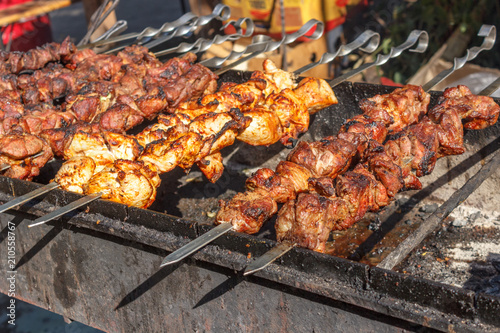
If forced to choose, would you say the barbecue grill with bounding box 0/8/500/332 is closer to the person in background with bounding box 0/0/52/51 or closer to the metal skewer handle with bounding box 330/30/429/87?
the metal skewer handle with bounding box 330/30/429/87

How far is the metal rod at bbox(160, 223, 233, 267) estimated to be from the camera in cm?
196

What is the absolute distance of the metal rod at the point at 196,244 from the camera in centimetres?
196

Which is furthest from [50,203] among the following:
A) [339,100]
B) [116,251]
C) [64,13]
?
[64,13]

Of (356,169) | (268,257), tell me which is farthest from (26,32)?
(268,257)

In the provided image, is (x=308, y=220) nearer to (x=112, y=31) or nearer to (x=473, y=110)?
(x=473, y=110)

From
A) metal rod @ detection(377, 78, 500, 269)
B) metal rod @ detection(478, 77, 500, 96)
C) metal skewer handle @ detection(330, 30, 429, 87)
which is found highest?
metal skewer handle @ detection(330, 30, 429, 87)

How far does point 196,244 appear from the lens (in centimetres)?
206

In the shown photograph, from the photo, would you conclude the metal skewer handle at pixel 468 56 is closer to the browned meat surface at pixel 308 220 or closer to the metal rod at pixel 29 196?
Answer: the browned meat surface at pixel 308 220

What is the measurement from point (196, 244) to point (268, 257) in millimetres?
283

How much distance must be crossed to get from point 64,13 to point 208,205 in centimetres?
1354

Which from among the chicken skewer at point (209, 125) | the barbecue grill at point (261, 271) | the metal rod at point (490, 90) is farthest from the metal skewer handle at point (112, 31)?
the metal rod at point (490, 90)

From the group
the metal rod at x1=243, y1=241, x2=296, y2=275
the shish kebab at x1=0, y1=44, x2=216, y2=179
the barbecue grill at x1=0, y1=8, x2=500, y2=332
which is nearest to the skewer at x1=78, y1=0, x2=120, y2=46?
the shish kebab at x1=0, y1=44, x2=216, y2=179

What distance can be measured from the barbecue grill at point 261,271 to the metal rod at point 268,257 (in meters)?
0.04

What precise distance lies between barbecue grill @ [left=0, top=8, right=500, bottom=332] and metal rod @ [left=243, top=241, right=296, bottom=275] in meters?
0.04
